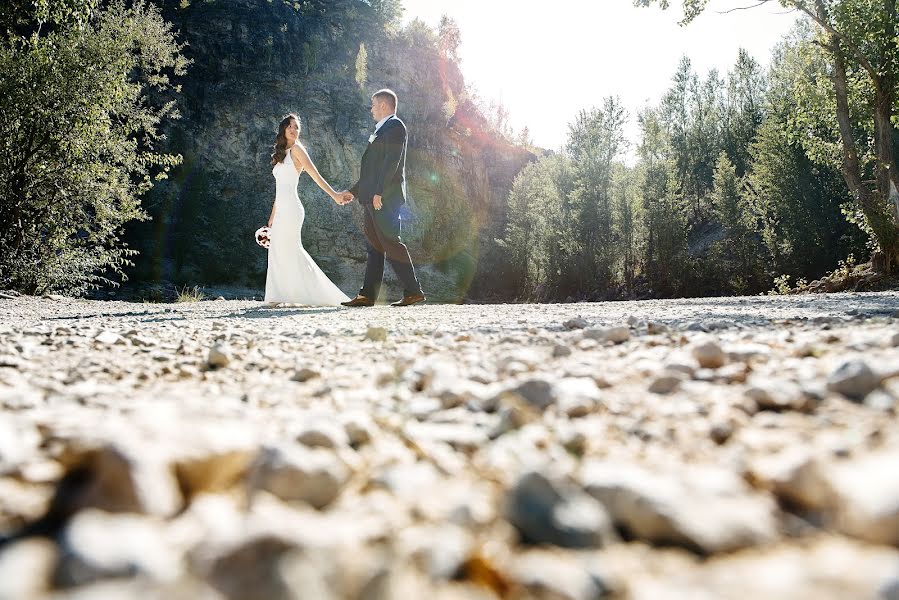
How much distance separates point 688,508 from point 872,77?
13.8 m

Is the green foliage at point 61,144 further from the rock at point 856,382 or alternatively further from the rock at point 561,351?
the rock at point 856,382

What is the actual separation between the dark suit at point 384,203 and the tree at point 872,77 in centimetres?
846

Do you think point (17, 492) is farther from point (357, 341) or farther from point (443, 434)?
point (357, 341)

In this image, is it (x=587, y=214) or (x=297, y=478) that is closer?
(x=297, y=478)

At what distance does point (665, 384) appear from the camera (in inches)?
54.2

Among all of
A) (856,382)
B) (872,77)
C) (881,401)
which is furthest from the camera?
(872,77)

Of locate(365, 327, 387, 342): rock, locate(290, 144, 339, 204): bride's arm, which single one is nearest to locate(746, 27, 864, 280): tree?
locate(290, 144, 339, 204): bride's arm

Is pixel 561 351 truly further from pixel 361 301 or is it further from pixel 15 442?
pixel 361 301

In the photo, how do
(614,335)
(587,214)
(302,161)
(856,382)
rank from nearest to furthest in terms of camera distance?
(856,382), (614,335), (302,161), (587,214)

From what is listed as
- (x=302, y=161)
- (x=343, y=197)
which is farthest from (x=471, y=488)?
(x=302, y=161)

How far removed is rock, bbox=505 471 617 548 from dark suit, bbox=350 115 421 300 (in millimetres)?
5850

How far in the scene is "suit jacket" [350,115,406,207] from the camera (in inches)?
259

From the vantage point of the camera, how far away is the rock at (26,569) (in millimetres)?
515

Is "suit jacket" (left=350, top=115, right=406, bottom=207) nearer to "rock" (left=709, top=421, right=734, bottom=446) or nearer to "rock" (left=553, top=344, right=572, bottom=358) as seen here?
"rock" (left=553, top=344, right=572, bottom=358)
